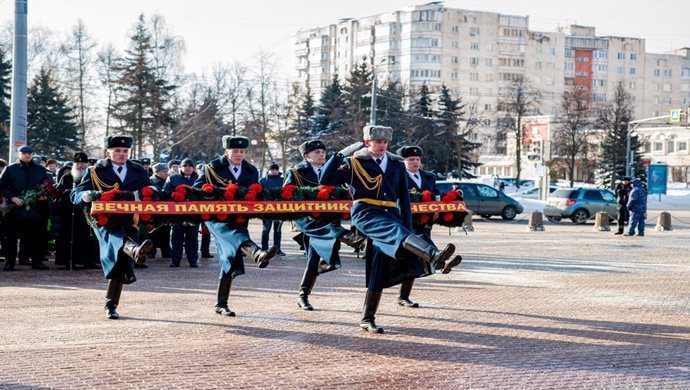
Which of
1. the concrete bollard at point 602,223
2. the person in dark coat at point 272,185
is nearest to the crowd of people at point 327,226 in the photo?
the person in dark coat at point 272,185

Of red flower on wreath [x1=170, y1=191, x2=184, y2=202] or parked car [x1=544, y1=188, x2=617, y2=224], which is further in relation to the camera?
parked car [x1=544, y1=188, x2=617, y2=224]

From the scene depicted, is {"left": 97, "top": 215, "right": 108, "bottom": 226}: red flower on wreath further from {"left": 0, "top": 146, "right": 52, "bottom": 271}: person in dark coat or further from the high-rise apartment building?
the high-rise apartment building

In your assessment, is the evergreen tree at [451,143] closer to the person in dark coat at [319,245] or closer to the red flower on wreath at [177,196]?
the person in dark coat at [319,245]

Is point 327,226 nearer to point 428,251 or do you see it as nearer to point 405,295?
point 405,295

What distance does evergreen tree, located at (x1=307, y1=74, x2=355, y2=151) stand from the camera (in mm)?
66938

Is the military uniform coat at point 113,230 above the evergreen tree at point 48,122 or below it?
below

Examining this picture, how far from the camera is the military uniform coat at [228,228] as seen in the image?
9781 millimetres

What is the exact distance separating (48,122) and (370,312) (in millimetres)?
53643

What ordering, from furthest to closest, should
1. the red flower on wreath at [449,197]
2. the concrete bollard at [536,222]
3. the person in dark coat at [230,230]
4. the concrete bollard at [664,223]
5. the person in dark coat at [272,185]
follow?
the concrete bollard at [664,223]
the concrete bollard at [536,222]
the person in dark coat at [272,185]
the red flower on wreath at [449,197]
the person in dark coat at [230,230]

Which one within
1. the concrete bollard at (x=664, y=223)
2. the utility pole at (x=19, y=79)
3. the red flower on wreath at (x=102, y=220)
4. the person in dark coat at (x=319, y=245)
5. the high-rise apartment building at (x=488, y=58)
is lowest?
the concrete bollard at (x=664, y=223)

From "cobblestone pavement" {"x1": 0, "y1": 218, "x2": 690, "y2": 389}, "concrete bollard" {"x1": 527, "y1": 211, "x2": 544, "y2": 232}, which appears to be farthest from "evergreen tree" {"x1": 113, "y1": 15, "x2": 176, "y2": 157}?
"cobblestone pavement" {"x1": 0, "y1": 218, "x2": 690, "y2": 389}

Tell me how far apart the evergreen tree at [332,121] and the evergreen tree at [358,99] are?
1.70 feet

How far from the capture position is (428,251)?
8398mm

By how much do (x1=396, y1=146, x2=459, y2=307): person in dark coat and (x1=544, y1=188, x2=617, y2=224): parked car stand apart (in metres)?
24.9
